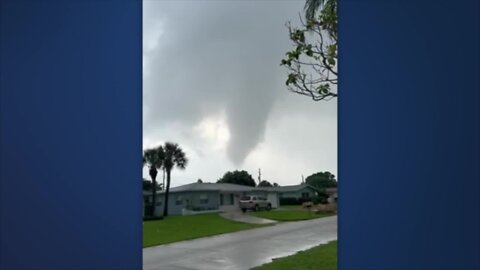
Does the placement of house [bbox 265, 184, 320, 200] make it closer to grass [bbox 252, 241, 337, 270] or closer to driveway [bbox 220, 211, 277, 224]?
driveway [bbox 220, 211, 277, 224]

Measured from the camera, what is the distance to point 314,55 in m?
3.72

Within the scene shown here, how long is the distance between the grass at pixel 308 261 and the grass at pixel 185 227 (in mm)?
2766

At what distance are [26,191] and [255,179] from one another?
6309mm

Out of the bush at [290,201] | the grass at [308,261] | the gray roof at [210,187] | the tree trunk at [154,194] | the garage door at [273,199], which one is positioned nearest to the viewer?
the grass at [308,261]

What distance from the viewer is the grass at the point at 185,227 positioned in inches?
321

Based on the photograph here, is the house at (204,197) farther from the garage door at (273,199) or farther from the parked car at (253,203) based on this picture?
the parked car at (253,203)

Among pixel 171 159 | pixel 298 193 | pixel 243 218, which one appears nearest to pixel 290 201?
pixel 298 193

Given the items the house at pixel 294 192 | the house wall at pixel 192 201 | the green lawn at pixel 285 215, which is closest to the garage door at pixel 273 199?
the house at pixel 294 192

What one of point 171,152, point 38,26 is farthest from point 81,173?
point 171,152

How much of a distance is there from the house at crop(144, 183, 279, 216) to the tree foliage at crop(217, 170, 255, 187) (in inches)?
11.3

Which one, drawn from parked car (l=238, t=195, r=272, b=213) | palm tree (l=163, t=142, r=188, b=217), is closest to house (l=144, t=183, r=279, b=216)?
parked car (l=238, t=195, r=272, b=213)

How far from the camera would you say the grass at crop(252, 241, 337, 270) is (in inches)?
196

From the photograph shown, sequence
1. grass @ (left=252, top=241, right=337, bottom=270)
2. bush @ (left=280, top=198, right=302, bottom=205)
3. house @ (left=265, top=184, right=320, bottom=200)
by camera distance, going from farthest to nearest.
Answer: bush @ (left=280, top=198, right=302, bottom=205)
house @ (left=265, top=184, right=320, bottom=200)
grass @ (left=252, top=241, right=337, bottom=270)

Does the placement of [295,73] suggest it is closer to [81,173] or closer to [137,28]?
[137,28]
